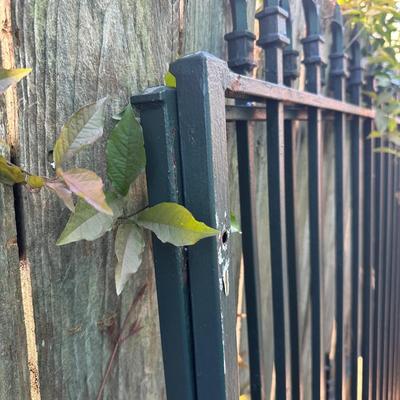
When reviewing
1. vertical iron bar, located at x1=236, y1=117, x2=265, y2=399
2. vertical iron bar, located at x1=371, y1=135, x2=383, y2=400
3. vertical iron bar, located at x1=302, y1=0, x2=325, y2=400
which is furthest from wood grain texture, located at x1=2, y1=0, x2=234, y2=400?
vertical iron bar, located at x1=371, y1=135, x2=383, y2=400

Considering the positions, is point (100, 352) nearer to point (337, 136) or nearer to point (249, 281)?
point (249, 281)

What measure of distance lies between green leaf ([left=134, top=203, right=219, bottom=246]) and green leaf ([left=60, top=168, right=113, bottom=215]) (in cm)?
17

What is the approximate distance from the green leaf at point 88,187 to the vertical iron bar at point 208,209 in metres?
0.23

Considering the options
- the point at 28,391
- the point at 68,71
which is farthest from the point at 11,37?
the point at 28,391

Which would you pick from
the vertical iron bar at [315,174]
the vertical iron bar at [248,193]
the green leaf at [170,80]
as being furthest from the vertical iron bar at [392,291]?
the green leaf at [170,80]

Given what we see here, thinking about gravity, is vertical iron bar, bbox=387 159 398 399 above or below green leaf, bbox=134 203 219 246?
below

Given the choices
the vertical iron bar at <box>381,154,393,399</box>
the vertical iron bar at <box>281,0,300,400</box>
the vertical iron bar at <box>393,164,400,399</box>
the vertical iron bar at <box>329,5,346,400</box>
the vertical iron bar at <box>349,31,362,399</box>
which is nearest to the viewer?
the vertical iron bar at <box>281,0,300,400</box>

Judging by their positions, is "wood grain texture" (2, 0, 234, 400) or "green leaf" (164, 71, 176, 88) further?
"green leaf" (164, 71, 176, 88)

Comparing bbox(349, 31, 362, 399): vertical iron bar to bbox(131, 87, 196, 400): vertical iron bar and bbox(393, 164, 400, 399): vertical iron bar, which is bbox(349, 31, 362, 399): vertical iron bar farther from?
bbox(131, 87, 196, 400): vertical iron bar

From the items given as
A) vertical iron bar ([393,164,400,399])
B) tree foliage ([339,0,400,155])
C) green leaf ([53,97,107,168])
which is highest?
tree foliage ([339,0,400,155])

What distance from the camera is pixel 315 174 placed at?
4.54 feet

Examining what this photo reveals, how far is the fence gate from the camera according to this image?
2.52 feet

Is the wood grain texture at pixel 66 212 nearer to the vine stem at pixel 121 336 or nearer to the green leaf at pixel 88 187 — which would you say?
the vine stem at pixel 121 336

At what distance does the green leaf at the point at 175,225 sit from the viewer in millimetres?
696
